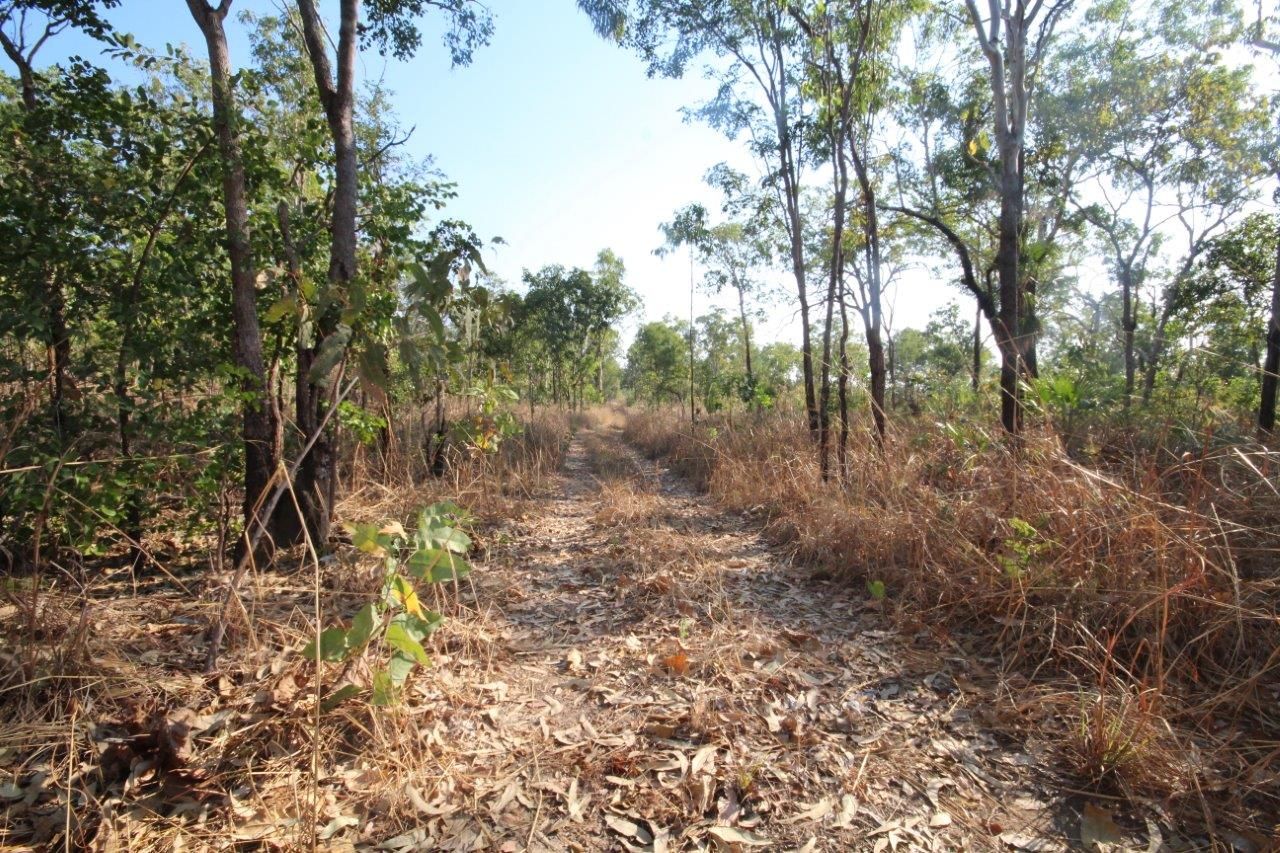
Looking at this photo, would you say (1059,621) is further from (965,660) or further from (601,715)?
(601,715)

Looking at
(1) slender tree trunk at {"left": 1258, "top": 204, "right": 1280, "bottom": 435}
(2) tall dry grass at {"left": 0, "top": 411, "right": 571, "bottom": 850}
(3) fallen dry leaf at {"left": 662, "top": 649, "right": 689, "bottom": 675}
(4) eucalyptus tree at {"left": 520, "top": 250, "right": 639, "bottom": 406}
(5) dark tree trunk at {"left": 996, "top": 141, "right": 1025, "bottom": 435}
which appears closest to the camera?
(2) tall dry grass at {"left": 0, "top": 411, "right": 571, "bottom": 850}

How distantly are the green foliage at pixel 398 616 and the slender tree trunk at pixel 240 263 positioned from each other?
2.07m

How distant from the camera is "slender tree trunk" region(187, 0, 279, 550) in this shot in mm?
3309

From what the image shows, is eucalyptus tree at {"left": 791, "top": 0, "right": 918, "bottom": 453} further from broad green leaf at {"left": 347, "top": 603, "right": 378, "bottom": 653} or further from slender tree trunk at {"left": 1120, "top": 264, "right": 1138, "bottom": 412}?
slender tree trunk at {"left": 1120, "top": 264, "right": 1138, "bottom": 412}

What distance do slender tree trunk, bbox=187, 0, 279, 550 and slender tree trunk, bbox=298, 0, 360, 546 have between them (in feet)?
0.95

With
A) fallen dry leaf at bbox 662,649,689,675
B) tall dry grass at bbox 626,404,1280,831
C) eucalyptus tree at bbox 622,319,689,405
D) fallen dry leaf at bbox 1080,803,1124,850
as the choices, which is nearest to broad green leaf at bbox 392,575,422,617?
fallen dry leaf at bbox 662,649,689,675

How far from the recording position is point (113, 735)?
5.67 feet

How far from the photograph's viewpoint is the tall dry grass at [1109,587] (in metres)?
1.85

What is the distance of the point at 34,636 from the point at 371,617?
154 centimetres

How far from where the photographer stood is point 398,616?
1785mm

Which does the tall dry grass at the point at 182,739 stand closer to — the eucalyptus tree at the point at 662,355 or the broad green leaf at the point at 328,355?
the broad green leaf at the point at 328,355

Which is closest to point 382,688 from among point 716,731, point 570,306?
point 716,731

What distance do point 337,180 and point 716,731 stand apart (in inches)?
158

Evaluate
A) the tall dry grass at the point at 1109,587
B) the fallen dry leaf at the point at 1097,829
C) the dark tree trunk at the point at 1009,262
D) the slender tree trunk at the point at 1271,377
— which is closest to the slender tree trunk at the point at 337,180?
the tall dry grass at the point at 1109,587
